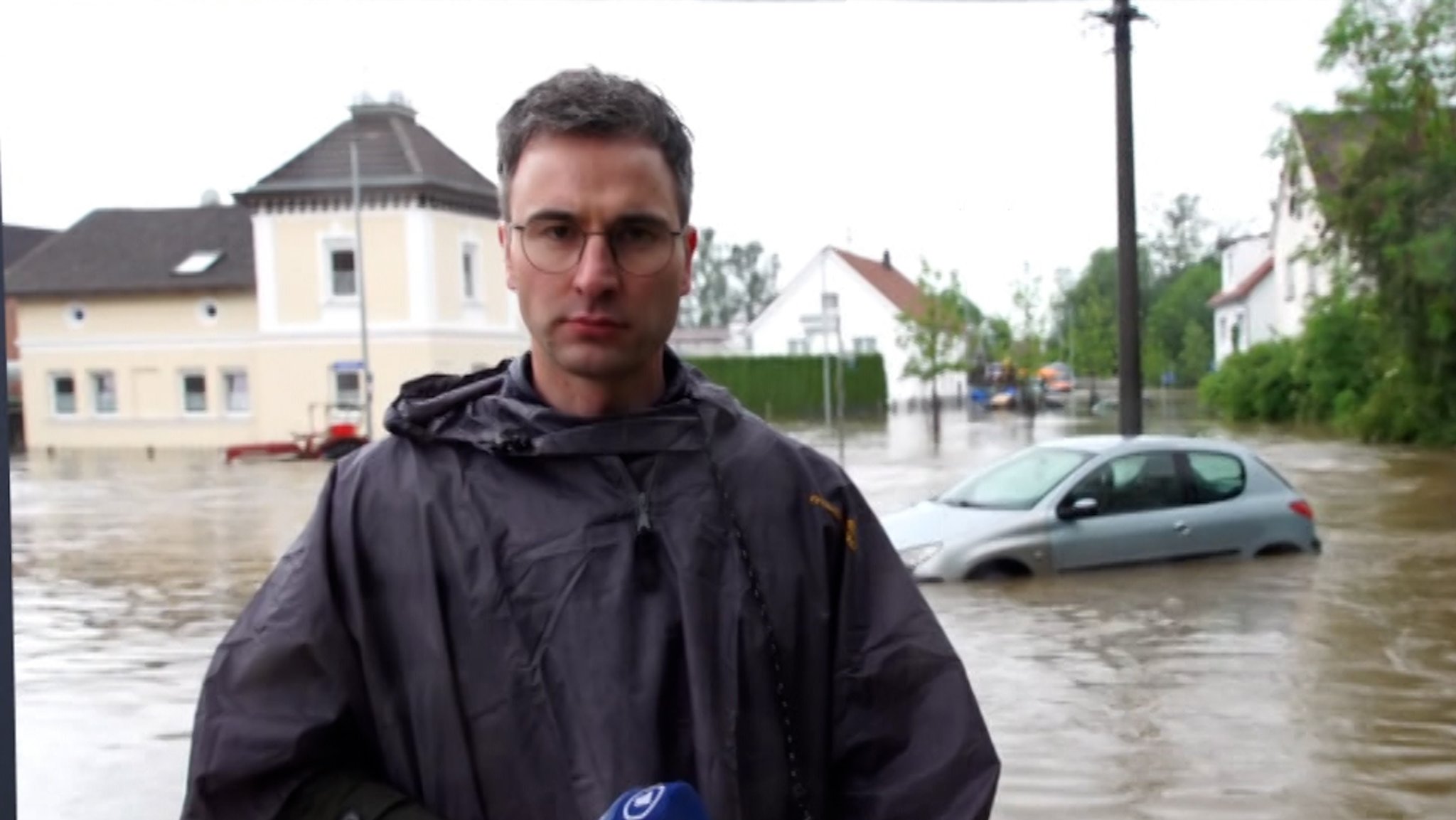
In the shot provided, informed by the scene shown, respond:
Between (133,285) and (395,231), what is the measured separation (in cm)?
686

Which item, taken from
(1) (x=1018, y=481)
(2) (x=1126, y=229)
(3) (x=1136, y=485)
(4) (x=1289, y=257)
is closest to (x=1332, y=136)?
(4) (x=1289, y=257)

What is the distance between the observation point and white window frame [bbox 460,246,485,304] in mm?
31984

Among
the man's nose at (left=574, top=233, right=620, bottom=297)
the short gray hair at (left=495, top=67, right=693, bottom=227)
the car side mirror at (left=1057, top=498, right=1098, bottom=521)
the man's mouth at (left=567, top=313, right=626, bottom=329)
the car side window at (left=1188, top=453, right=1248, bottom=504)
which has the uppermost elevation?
the short gray hair at (left=495, top=67, right=693, bottom=227)

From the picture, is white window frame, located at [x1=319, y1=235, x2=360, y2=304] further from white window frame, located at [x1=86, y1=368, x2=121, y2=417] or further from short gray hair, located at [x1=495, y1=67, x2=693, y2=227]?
short gray hair, located at [x1=495, y1=67, x2=693, y2=227]

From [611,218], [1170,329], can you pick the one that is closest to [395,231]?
[611,218]

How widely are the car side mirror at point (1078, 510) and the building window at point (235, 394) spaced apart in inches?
1097

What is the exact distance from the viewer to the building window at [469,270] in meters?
32.1

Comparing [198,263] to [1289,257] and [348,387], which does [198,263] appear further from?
[1289,257]

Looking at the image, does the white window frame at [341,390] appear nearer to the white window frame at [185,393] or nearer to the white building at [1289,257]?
the white window frame at [185,393]

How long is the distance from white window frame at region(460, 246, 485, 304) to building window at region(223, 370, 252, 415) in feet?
21.1

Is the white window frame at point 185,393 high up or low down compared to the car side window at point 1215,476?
up

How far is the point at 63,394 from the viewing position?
34.9 m

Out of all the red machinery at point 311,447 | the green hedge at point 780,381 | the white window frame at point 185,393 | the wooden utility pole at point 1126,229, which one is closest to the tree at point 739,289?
the green hedge at point 780,381

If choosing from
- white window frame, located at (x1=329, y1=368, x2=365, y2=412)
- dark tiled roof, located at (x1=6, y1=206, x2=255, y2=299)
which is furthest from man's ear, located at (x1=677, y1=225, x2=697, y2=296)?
dark tiled roof, located at (x1=6, y1=206, x2=255, y2=299)
